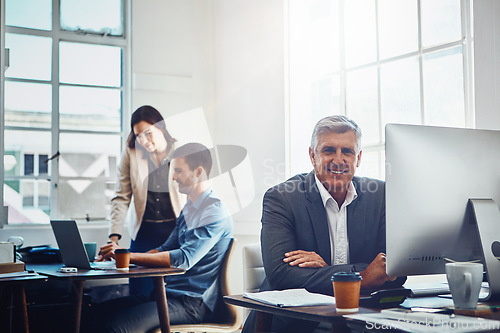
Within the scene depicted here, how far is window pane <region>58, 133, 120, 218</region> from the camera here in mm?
4391

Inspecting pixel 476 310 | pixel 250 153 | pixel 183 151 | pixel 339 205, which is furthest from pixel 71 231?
pixel 476 310

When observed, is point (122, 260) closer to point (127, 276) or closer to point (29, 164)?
point (127, 276)

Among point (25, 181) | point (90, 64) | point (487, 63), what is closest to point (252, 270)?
point (487, 63)

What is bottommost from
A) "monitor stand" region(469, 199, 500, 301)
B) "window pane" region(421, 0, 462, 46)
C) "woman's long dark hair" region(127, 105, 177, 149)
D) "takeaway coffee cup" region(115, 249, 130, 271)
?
"takeaway coffee cup" region(115, 249, 130, 271)

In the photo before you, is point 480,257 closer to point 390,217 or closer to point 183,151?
point 390,217

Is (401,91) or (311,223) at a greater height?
(401,91)

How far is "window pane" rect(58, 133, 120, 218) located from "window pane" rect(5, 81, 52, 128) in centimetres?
21

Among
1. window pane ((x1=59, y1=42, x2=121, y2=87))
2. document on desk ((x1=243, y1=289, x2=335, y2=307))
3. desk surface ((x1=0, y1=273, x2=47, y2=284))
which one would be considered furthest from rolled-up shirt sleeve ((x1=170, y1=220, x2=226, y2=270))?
window pane ((x1=59, y1=42, x2=121, y2=87))

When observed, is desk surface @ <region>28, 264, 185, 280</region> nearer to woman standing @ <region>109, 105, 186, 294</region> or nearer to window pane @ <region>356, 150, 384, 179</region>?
woman standing @ <region>109, 105, 186, 294</region>

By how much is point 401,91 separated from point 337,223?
4.44 ft

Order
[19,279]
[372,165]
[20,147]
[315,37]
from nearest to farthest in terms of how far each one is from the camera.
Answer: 1. [19,279]
2. [372,165]
3. [315,37]
4. [20,147]

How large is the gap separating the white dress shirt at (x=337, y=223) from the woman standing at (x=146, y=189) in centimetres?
181

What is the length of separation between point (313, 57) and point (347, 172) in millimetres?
1994

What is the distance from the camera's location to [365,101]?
141 inches
